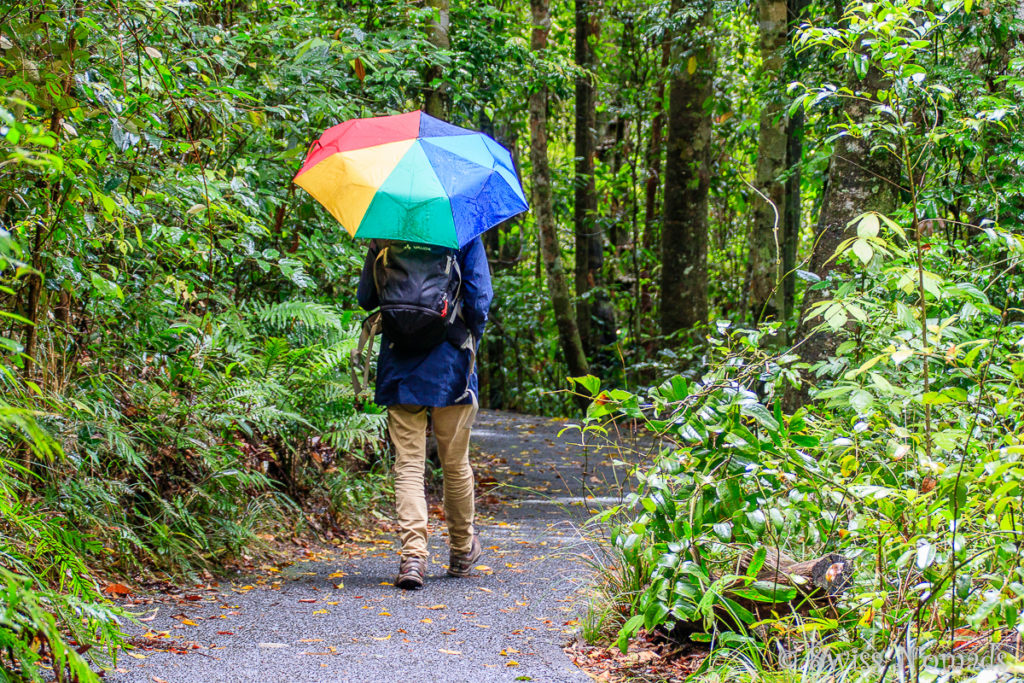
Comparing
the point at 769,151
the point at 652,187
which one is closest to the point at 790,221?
the point at 769,151

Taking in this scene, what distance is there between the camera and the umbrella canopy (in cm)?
481

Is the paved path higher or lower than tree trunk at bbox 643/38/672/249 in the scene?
lower

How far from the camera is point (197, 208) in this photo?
4.65m

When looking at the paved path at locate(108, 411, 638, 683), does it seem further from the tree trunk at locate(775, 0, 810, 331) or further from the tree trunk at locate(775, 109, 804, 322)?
the tree trunk at locate(775, 109, 804, 322)

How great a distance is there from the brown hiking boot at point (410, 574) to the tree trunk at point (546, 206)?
8.26 meters

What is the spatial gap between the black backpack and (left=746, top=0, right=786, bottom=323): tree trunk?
5.01 m

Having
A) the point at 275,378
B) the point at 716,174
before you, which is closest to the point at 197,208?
the point at 275,378

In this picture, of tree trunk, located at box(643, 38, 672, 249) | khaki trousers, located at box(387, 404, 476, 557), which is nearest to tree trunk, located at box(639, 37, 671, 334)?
tree trunk, located at box(643, 38, 672, 249)

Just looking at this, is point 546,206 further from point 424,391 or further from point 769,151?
point 424,391

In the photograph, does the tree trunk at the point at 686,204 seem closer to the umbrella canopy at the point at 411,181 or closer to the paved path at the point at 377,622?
the paved path at the point at 377,622

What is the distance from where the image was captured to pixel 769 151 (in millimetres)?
10242

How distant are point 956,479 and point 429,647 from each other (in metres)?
2.39

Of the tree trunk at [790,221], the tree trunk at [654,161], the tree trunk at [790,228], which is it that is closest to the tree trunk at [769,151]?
the tree trunk at [790,221]

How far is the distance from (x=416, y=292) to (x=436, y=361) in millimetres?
429
